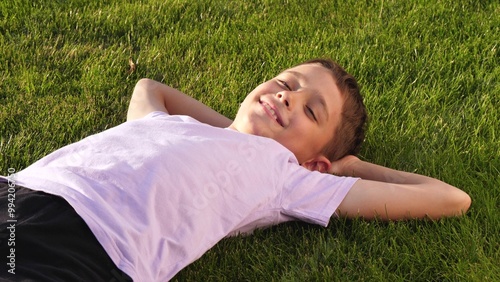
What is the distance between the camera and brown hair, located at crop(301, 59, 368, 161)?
124 inches

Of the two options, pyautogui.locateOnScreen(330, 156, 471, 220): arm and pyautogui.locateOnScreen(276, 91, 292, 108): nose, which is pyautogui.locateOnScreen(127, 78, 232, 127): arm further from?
pyautogui.locateOnScreen(330, 156, 471, 220): arm

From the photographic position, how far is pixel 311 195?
2830 millimetres

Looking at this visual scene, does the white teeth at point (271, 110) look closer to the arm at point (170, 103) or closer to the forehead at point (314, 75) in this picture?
the forehead at point (314, 75)

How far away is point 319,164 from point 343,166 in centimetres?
11

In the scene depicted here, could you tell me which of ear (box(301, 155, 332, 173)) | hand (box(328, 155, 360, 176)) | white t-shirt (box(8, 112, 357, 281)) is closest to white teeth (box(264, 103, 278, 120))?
white t-shirt (box(8, 112, 357, 281))

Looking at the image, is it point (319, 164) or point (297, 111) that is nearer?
point (297, 111)

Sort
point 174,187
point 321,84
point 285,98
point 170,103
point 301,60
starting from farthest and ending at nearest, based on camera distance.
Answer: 1. point 301,60
2. point 170,103
3. point 321,84
4. point 285,98
5. point 174,187

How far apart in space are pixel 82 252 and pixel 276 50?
2248mm

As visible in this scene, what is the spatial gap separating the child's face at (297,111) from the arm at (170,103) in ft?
1.43

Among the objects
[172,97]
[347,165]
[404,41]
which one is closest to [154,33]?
[172,97]

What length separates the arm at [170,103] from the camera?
3449 mm

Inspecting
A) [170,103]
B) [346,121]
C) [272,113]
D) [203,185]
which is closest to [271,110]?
[272,113]

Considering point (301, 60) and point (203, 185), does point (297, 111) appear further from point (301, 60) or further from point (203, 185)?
point (301, 60)

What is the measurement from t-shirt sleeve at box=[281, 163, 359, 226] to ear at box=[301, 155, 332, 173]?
10.5 inches
